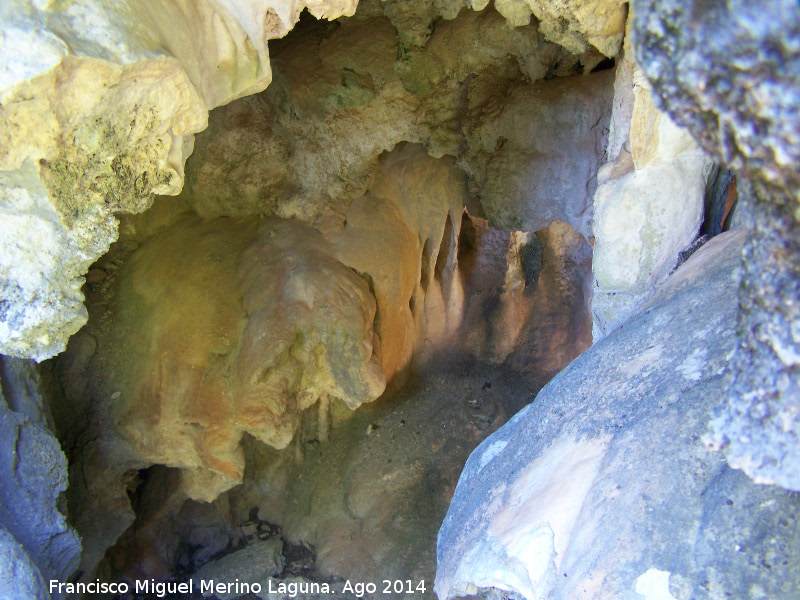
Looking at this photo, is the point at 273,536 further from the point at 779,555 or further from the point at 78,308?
the point at 779,555

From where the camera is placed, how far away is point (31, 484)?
208 centimetres

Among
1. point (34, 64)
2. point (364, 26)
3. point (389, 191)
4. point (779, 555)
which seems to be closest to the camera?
point (779, 555)

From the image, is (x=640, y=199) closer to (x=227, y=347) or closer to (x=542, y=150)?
(x=542, y=150)

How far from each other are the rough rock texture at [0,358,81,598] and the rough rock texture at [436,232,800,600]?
4.94 feet

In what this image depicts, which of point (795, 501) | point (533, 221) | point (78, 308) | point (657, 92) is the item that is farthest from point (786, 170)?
point (533, 221)

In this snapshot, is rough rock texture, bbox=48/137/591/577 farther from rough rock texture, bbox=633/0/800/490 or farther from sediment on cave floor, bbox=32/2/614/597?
rough rock texture, bbox=633/0/800/490

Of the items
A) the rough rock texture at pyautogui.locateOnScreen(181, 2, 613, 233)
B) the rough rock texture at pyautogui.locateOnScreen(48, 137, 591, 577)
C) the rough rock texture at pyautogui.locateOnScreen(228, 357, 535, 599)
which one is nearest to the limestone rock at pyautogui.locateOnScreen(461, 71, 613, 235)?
the rough rock texture at pyautogui.locateOnScreen(181, 2, 613, 233)

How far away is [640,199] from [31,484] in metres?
2.27

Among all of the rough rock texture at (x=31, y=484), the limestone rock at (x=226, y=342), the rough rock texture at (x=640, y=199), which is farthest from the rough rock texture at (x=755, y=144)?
the limestone rock at (x=226, y=342)

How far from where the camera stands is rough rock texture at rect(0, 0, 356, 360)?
1183mm

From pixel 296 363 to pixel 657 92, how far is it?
276cm

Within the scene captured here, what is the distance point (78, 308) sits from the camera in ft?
5.12

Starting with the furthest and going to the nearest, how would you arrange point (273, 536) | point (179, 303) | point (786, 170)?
point (273, 536), point (179, 303), point (786, 170)

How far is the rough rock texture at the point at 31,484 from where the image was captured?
2020 mm
